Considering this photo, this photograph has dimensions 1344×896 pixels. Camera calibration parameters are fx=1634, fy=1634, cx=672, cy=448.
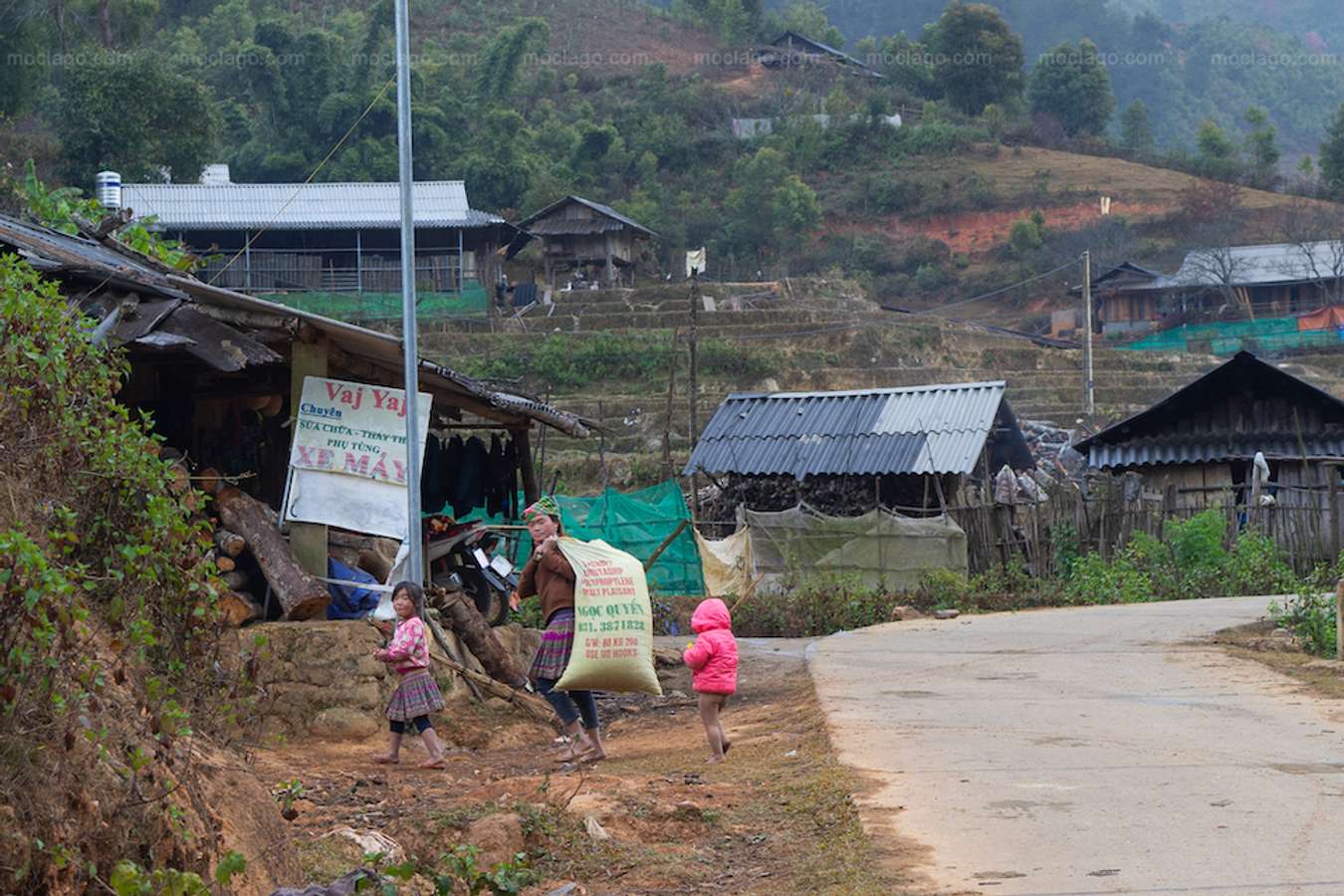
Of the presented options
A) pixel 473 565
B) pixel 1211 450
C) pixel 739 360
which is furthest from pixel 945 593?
pixel 739 360

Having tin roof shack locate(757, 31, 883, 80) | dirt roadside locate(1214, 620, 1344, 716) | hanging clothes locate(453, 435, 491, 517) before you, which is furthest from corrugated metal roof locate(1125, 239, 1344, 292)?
hanging clothes locate(453, 435, 491, 517)

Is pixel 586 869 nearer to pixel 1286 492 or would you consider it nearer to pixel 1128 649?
pixel 1128 649

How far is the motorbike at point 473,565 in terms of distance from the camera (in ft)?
43.9

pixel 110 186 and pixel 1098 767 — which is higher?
pixel 110 186

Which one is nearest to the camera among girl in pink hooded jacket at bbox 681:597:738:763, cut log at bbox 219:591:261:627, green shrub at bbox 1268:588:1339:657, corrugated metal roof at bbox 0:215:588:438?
girl in pink hooded jacket at bbox 681:597:738:763

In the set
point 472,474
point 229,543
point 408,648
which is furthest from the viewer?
point 472,474

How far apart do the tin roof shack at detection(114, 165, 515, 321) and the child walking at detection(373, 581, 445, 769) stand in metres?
35.6

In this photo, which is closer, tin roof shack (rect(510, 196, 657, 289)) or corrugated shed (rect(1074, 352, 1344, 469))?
corrugated shed (rect(1074, 352, 1344, 469))

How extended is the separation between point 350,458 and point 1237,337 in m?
47.9

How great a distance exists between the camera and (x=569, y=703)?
9250mm

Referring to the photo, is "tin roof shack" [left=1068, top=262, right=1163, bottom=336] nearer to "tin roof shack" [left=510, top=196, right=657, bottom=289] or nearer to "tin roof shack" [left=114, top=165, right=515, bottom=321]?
"tin roof shack" [left=510, top=196, right=657, bottom=289]

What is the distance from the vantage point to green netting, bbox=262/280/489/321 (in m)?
44.8

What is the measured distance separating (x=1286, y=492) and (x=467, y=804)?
1946 cm

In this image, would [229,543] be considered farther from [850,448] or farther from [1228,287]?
[1228,287]
